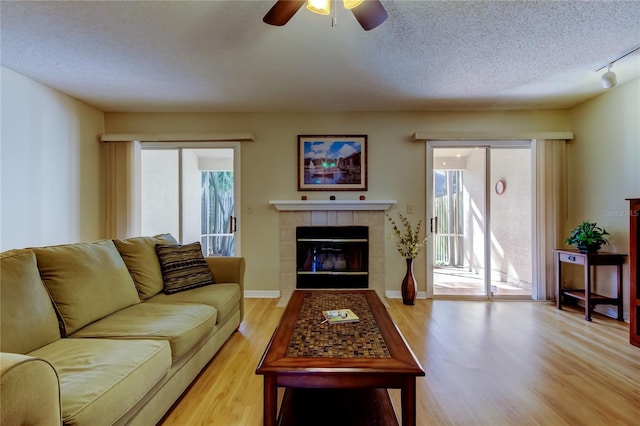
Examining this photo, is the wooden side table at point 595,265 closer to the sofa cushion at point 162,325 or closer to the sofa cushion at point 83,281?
the sofa cushion at point 162,325

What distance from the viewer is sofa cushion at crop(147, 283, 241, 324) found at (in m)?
2.20

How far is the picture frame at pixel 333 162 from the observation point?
3.95 meters

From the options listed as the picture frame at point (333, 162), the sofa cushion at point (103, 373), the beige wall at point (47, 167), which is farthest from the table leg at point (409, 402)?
the beige wall at point (47, 167)

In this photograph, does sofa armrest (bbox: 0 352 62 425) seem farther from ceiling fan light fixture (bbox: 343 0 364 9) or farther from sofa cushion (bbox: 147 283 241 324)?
ceiling fan light fixture (bbox: 343 0 364 9)

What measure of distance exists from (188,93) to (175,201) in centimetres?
151

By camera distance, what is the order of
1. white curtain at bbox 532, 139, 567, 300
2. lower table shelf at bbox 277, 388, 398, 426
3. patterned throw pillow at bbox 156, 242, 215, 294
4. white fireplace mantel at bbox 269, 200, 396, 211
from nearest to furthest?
lower table shelf at bbox 277, 388, 398, 426 < patterned throw pillow at bbox 156, 242, 215, 294 < white curtain at bbox 532, 139, 567, 300 < white fireplace mantel at bbox 269, 200, 396, 211

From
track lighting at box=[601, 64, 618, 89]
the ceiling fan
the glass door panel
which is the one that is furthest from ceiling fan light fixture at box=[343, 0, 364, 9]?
the glass door panel

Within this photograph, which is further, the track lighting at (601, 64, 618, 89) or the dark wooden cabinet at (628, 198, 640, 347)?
the track lighting at (601, 64, 618, 89)

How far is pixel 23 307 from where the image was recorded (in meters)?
1.33

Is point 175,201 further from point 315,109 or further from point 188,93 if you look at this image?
point 315,109

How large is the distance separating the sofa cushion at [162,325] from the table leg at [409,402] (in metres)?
1.17

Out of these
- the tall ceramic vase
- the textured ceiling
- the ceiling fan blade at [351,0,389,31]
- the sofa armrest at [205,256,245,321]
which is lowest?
the tall ceramic vase

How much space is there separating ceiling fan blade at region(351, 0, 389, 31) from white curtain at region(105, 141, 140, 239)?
3.57m

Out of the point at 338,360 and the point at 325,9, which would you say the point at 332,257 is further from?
the point at 325,9
